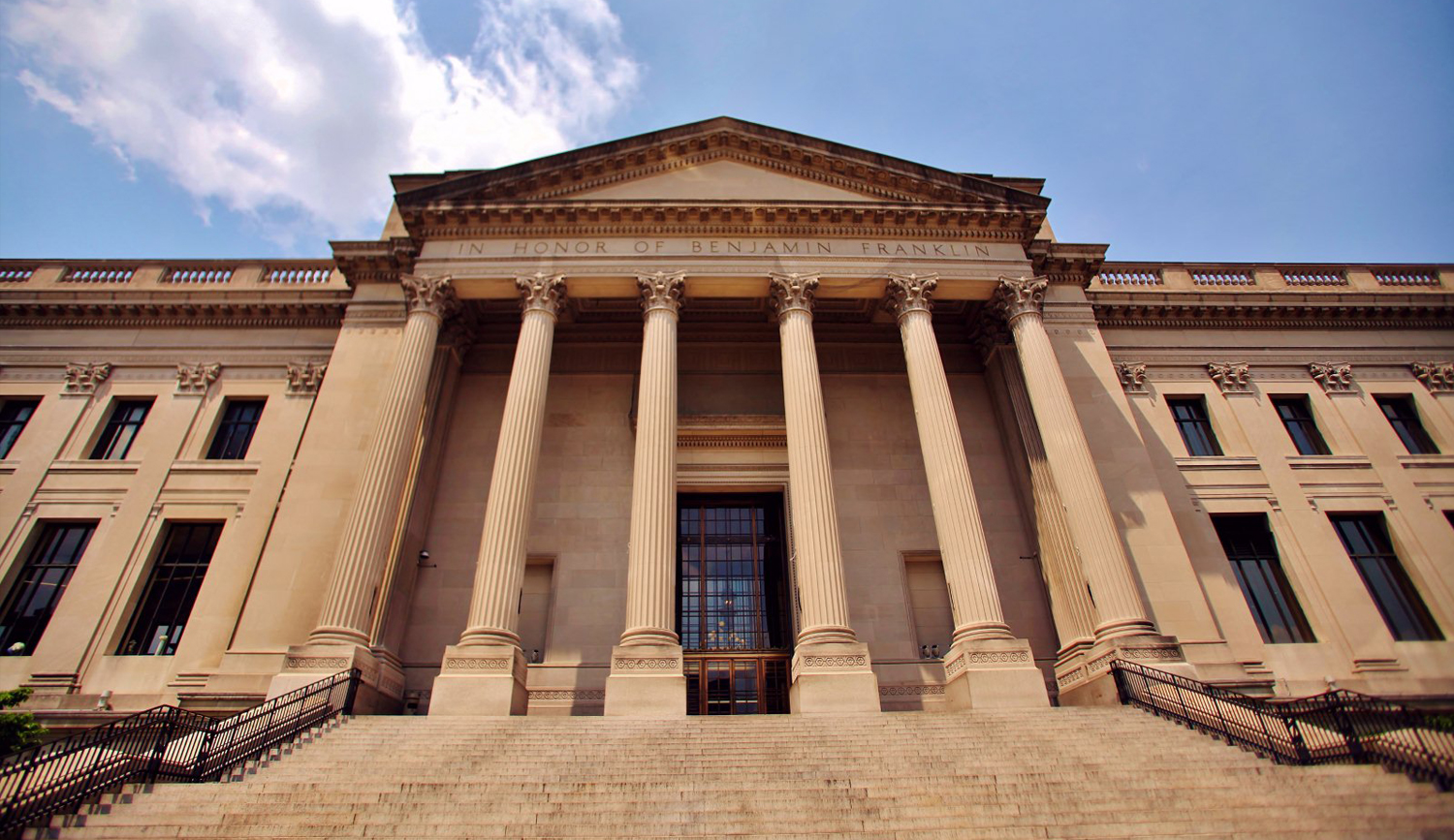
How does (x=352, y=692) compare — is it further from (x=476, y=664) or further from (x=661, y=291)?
(x=661, y=291)

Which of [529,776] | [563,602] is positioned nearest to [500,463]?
[563,602]

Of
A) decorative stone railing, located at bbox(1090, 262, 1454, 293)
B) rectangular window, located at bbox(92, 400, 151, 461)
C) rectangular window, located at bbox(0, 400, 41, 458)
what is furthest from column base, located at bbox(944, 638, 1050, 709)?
rectangular window, located at bbox(0, 400, 41, 458)

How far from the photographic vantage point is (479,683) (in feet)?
44.4

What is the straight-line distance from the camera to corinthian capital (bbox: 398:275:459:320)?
18.7m

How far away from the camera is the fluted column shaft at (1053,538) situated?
55.4ft

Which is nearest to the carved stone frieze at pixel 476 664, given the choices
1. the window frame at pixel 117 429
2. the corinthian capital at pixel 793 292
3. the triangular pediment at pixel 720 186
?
the corinthian capital at pixel 793 292

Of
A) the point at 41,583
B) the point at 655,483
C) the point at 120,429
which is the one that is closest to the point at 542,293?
the point at 655,483

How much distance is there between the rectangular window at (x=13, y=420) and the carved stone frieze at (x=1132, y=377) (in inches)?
1197

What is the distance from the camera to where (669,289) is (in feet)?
61.8

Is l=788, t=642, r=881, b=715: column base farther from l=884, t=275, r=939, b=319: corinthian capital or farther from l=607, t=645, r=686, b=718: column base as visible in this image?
l=884, t=275, r=939, b=319: corinthian capital

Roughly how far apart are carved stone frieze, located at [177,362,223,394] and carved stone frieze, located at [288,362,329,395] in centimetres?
209

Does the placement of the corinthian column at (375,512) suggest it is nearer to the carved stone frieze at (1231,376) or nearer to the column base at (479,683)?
the column base at (479,683)

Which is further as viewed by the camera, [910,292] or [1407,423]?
[1407,423]

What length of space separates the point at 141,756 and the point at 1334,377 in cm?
2886
